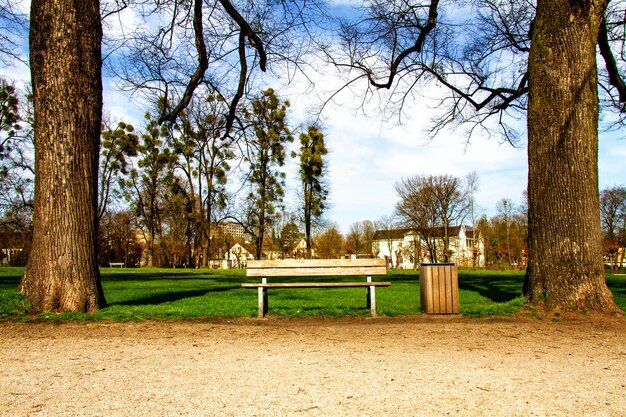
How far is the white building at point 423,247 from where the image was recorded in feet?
148

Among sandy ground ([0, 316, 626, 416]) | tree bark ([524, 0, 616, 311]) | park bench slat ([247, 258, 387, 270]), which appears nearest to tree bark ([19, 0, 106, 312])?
sandy ground ([0, 316, 626, 416])

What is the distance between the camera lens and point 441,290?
23.1 feet

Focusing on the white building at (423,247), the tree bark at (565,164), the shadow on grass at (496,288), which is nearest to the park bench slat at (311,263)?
the tree bark at (565,164)

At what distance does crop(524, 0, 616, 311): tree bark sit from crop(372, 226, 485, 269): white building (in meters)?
12.1

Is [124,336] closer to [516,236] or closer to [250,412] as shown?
[250,412]

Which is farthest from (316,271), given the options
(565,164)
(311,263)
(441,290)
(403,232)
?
(403,232)

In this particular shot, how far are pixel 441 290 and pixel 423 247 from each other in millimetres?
41729

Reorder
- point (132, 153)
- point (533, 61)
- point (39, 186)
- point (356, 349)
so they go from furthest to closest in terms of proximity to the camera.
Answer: point (132, 153), point (533, 61), point (39, 186), point (356, 349)

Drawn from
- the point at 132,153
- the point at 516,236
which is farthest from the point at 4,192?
the point at 516,236

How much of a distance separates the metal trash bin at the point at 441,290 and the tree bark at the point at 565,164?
4.16 feet

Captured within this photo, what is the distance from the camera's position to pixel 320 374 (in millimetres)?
3795

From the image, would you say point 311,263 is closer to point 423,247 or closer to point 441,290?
point 441,290

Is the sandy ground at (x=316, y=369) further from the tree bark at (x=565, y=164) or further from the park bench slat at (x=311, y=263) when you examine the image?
the park bench slat at (x=311, y=263)

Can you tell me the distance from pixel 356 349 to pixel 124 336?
289 centimetres
